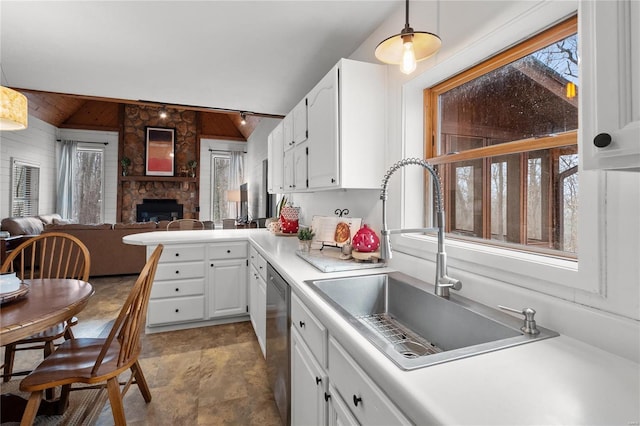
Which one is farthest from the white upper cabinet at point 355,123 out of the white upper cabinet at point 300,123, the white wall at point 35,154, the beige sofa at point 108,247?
the white wall at point 35,154

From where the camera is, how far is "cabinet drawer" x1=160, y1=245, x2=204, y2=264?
2840 mm

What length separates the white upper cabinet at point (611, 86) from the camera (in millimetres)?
534

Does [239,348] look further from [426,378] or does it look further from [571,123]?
[571,123]

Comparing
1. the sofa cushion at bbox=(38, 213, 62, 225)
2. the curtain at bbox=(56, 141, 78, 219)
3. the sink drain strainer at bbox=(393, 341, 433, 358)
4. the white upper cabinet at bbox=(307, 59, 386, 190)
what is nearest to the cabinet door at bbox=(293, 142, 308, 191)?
the white upper cabinet at bbox=(307, 59, 386, 190)

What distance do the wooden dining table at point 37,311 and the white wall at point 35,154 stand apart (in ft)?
19.0

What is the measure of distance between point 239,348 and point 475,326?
210 cm

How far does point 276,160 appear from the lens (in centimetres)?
362

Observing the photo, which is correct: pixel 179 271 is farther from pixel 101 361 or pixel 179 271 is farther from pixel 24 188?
pixel 24 188

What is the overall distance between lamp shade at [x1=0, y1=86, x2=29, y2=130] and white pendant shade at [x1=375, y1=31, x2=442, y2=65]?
2.66 m

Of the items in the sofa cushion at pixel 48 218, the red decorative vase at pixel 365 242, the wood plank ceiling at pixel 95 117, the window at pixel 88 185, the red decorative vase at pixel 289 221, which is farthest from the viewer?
the window at pixel 88 185

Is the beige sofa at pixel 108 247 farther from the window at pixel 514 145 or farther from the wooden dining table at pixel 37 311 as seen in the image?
the window at pixel 514 145

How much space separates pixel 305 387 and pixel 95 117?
30.3ft

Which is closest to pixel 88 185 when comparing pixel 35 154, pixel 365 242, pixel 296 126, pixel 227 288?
pixel 35 154

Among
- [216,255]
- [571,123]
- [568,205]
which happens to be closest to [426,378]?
[568,205]
